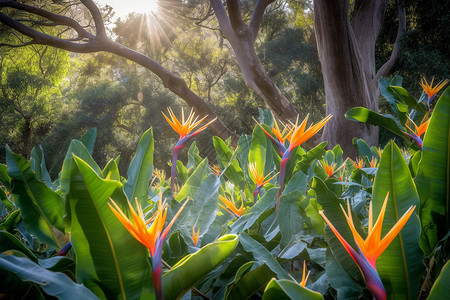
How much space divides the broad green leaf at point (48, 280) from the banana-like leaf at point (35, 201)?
0.72 ft

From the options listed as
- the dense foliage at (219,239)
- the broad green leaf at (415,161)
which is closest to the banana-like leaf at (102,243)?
the dense foliage at (219,239)

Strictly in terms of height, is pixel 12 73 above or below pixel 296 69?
above

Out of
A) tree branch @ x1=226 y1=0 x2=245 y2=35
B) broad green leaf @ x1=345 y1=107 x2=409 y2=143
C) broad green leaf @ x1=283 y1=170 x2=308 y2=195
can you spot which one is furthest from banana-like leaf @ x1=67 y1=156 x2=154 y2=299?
tree branch @ x1=226 y1=0 x2=245 y2=35

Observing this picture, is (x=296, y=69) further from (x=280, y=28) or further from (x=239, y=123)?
(x=239, y=123)

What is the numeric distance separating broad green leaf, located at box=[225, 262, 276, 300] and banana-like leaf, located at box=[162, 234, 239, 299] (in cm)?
7

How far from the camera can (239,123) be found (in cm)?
1628

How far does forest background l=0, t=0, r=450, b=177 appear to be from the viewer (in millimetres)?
13281

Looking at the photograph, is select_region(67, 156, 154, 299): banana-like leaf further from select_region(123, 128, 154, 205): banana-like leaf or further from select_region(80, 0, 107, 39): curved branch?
select_region(80, 0, 107, 39): curved branch

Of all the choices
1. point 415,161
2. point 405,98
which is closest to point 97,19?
point 405,98

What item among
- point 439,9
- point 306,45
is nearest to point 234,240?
point 439,9

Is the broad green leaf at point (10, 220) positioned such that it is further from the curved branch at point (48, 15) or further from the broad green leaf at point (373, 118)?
the curved branch at point (48, 15)

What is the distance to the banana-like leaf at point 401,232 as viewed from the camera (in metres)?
0.36

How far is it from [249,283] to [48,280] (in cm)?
22

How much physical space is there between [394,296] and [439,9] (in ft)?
38.5
